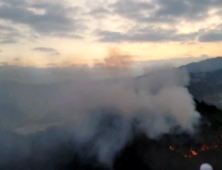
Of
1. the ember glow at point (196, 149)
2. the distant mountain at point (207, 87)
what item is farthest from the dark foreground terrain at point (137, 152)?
the distant mountain at point (207, 87)

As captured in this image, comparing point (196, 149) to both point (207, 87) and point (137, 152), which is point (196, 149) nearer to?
point (137, 152)

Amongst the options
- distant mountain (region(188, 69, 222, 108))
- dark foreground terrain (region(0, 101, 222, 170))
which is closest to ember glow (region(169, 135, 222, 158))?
dark foreground terrain (region(0, 101, 222, 170))

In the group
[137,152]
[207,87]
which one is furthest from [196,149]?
[207,87]

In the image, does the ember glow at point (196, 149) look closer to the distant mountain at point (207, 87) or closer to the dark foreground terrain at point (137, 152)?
the dark foreground terrain at point (137, 152)

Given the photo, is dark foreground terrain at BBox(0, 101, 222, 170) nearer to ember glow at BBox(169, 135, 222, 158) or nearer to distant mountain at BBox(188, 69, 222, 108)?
ember glow at BBox(169, 135, 222, 158)

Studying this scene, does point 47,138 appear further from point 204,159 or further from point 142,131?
point 204,159

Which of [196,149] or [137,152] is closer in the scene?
[196,149]
